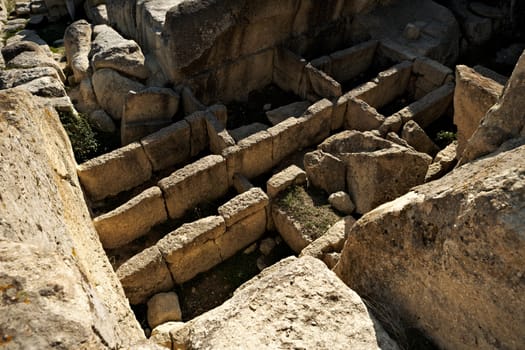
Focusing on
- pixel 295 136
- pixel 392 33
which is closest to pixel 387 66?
pixel 392 33

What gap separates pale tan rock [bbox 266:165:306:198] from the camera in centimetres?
697

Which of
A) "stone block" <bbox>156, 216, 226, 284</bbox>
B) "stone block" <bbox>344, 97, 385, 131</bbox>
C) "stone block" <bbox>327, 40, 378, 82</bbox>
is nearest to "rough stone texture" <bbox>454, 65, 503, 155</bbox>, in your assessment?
"stone block" <bbox>344, 97, 385, 131</bbox>

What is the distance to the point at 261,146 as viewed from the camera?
7.56 metres

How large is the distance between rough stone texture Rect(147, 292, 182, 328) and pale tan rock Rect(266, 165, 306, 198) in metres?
2.29

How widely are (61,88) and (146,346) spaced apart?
6.95 meters

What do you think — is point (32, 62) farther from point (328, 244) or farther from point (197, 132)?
point (328, 244)

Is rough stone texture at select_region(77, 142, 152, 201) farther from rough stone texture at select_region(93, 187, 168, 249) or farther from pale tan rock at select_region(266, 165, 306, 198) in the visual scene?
pale tan rock at select_region(266, 165, 306, 198)

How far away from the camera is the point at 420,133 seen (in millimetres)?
7895

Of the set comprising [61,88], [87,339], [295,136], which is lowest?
[295,136]

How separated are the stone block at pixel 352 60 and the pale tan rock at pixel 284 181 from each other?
3.67 metres

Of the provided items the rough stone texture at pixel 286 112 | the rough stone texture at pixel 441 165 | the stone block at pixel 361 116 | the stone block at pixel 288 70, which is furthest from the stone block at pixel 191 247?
the stone block at pixel 288 70

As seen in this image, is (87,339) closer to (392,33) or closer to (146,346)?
(146,346)

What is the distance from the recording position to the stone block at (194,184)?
676cm

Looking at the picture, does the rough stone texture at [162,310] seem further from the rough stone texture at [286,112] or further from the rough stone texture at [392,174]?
the rough stone texture at [286,112]
